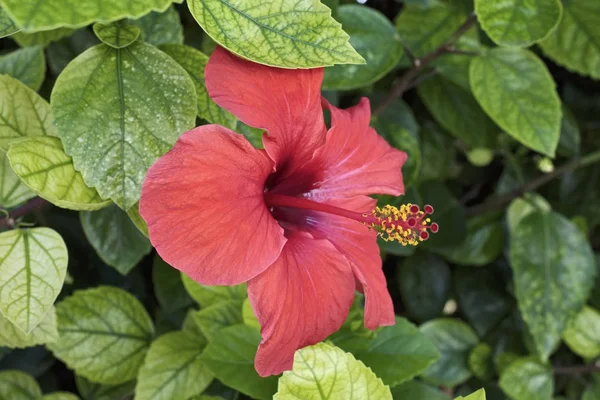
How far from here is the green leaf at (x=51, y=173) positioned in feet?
2.32

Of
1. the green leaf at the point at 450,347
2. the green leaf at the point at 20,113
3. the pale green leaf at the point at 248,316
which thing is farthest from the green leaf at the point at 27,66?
the green leaf at the point at 450,347

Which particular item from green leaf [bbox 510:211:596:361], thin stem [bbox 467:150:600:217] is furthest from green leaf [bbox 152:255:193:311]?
thin stem [bbox 467:150:600:217]

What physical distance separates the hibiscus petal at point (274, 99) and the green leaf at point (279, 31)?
0.04 meters

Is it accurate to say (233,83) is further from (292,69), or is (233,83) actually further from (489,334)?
(489,334)

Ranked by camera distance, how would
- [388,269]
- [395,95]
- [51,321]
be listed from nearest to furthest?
[51,321] < [395,95] < [388,269]

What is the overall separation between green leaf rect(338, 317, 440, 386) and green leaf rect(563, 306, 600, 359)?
633 millimetres

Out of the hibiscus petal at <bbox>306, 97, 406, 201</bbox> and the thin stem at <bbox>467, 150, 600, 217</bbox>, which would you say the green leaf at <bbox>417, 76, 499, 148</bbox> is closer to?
the thin stem at <bbox>467, 150, 600, 217</bbox>

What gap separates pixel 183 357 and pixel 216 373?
0.46 ft

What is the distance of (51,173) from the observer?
73cm

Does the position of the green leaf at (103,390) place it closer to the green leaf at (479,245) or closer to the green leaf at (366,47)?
the green leaf at (366,47)

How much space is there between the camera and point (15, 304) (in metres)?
0.75

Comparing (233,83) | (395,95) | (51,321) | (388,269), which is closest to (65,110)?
(233,83)

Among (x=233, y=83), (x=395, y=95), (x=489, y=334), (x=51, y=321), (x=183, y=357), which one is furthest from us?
(x=489, y=334)

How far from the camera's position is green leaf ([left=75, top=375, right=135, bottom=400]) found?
1165 mm
